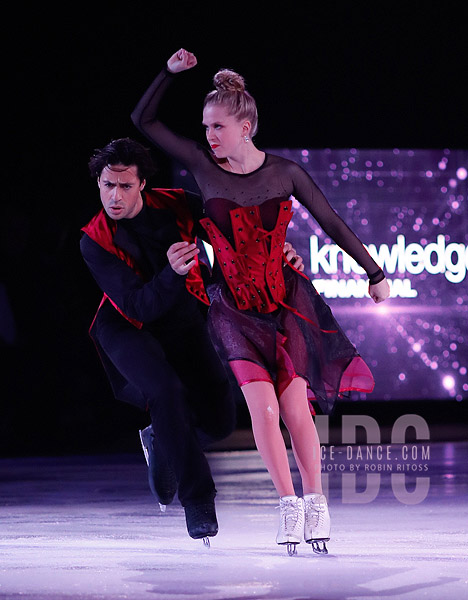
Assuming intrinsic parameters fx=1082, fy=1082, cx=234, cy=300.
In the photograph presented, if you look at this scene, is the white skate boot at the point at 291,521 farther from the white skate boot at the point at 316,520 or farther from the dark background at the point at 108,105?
the dark background at the point at 108,105

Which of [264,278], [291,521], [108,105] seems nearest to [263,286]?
[264,278]

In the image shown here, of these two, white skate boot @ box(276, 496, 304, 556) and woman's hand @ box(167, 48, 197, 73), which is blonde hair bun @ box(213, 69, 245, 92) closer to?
woman's hand @ box(167, 48, 197, 73)

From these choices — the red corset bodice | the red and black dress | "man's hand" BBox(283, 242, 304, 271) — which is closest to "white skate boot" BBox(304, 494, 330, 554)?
the red and black dress

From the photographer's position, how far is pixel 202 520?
3.19 m

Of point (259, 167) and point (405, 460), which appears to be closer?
point (259, 167)

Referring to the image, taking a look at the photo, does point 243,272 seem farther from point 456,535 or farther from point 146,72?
point 146,72

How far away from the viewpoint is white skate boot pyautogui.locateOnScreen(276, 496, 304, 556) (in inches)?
120

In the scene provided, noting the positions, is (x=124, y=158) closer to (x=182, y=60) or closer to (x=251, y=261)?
(x=182, y=60)

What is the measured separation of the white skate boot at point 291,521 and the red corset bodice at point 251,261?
→ 1.86 feet

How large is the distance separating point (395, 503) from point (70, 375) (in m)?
4.16

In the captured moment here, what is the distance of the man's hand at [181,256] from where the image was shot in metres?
3.09

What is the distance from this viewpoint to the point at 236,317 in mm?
3209

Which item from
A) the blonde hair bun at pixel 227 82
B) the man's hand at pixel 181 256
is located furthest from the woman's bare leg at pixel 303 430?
the blonde hair bun at pixel 227 82

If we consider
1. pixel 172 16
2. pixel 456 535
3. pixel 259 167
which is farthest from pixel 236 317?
pixel 172 16
